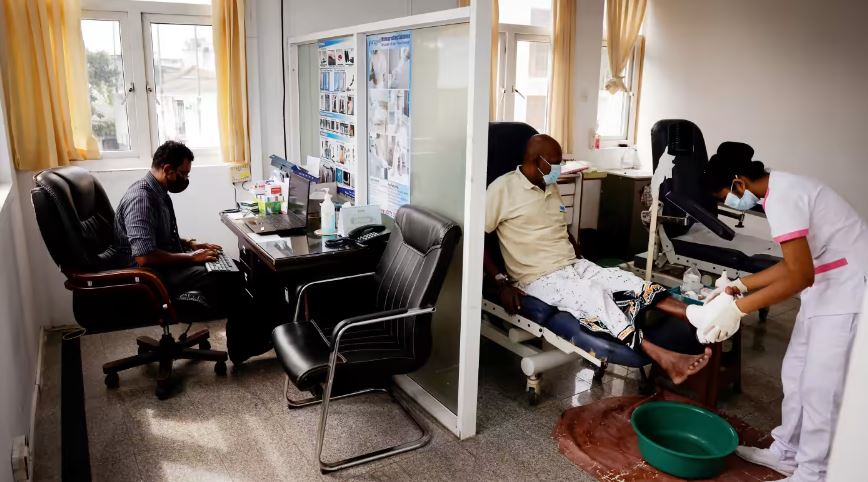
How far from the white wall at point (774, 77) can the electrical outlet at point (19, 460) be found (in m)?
5.35

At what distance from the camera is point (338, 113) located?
3398 millimetres

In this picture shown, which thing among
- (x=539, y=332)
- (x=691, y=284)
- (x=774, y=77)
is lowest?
(x=539, y=332)

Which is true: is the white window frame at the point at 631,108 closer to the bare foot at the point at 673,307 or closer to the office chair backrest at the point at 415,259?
the bare foot at the point at 673,307

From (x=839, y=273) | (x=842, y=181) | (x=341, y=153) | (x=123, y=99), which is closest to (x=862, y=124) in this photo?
(x=842, y=181)

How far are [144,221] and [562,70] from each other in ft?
12.0

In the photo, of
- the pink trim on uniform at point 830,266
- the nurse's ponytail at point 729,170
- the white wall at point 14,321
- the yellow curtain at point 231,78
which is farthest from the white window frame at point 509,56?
the white wall at point 14,321

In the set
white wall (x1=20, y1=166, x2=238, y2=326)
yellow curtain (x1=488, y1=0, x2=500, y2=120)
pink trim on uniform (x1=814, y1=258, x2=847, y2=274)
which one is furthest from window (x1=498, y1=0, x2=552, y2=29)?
pink trim on uniform (x1=814, y1=258, x2=847, y2=274)

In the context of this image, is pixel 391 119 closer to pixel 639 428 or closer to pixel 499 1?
pixel 639 428

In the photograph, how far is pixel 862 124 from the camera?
4.70 m

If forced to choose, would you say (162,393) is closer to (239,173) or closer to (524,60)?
(239,173)

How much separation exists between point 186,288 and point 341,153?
105 cm

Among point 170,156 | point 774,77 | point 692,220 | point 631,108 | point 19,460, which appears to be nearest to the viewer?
point 19,460

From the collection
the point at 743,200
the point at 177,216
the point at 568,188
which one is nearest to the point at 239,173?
the point at 177,216

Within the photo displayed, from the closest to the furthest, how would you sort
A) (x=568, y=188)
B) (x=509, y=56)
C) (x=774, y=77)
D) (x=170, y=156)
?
(x=170, y=156) < (x=568, y=188) < (x=774, y=77) < (x=509, y=56)
